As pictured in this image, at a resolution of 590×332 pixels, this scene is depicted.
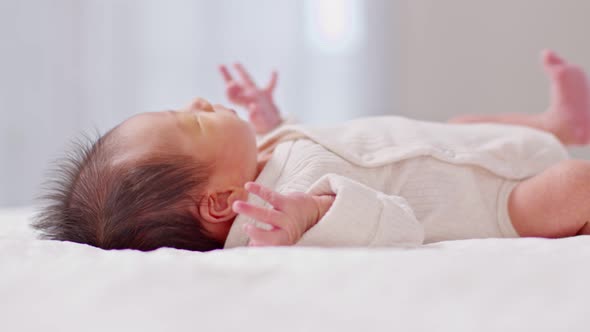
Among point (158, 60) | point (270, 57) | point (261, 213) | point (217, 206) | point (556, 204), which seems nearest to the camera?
point (261, 213)

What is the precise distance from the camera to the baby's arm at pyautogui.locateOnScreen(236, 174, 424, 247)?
0.87 metres

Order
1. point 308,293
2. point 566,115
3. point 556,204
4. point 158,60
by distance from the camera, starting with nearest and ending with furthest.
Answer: point 308,293 → point 556,204 → point 566,115 → point 158,60

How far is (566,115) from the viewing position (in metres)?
1.55

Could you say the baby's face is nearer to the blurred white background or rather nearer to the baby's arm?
the baby's arm

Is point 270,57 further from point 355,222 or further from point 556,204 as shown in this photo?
point 355,222

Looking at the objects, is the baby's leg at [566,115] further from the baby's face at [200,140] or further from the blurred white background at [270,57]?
the blurred white background at [270,57]

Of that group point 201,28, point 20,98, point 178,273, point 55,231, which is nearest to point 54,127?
point 20,98

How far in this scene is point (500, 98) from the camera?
2.96 m

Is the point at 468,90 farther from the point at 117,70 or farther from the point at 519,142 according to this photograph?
the point at 519,142

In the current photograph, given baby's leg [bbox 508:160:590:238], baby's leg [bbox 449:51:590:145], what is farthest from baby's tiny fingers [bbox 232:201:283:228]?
baby's leg [bbox 449:51:590:145]

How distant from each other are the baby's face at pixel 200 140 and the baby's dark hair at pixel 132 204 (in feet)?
0.05

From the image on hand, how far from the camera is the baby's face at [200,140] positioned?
96cm

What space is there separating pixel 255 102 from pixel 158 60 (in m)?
1.36

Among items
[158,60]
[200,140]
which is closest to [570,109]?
[200,140]
